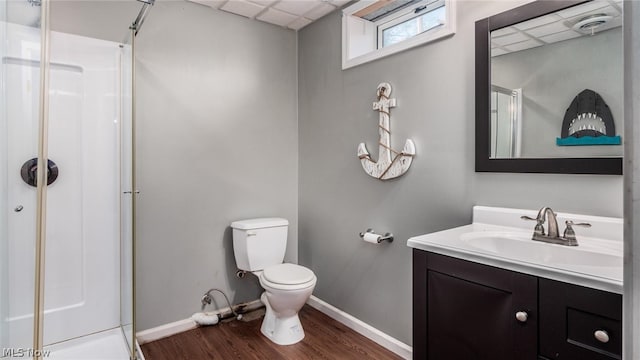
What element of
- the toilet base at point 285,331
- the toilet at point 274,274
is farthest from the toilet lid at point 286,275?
the toilet base at point 285,331

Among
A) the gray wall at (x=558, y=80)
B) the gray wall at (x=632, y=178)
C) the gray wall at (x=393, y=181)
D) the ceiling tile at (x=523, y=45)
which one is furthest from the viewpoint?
the gray wall at (x=393, y=181)

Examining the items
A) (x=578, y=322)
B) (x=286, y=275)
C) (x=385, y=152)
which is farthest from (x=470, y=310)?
(x=286, y=275)

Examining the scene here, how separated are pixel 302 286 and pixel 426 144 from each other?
1.11 metres

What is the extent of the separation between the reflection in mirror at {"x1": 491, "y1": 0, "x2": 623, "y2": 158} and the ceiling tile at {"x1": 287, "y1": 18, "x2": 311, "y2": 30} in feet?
4.93

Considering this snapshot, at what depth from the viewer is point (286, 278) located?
2160 millimetres

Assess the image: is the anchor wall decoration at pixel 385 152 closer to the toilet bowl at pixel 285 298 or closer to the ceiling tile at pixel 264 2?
the toilet bowl at pixel 285 298

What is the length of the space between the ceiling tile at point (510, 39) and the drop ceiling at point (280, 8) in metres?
1.13

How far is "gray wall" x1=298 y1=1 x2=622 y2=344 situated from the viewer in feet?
5.44

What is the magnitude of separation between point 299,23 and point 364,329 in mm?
2307

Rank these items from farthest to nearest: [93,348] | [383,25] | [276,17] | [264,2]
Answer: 1. [276,17]
2. [383,25]
3. [264,2]
4. [93,348]

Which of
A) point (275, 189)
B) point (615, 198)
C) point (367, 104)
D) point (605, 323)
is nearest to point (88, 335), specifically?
point (275, 189)

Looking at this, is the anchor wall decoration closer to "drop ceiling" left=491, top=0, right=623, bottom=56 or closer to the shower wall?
"drop ceiling" left=491, top=0, right=623, bottom=56

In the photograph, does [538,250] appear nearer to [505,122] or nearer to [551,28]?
[505,122]

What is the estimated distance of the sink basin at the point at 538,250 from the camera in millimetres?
1189
